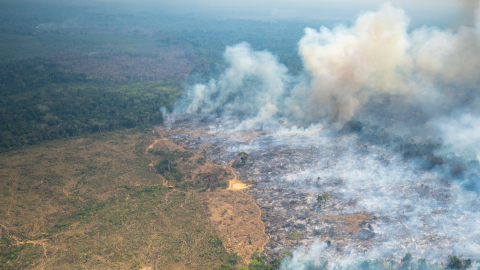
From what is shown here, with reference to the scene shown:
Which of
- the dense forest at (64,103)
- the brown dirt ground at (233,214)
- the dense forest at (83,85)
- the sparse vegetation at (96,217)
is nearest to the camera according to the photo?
the sparse vegetation at (96,217)

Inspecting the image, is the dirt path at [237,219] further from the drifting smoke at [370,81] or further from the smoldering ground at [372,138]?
the drifting smoke at [370,81]

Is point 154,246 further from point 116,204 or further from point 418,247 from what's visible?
point 418,247

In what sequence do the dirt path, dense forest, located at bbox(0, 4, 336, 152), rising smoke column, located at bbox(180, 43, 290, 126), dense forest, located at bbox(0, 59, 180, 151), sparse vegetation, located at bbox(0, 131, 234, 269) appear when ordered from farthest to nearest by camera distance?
1. rising smoke column, located at bbox(180, 43, 290, 126)
2. dense forest, located at bbox(0, 4, 336, 152)
3. dense forest, located at bbox(0, 59, 180, 151)
4. the dirt path
5. sparse vegetation, located at bbox(0, 131, 234, 269)

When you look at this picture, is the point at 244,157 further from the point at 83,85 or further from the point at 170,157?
the point at 83,85

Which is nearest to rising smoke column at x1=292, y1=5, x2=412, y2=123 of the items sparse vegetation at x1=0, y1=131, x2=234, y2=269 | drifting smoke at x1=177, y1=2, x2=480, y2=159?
drifting smoke at x1=177, y1=2, x2=480, y2=159

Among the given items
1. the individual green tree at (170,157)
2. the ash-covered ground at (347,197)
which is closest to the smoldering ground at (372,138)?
the ash-covered ground at (347,197)

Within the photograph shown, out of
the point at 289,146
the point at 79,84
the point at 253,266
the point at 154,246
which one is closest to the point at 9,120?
the point at 79,84

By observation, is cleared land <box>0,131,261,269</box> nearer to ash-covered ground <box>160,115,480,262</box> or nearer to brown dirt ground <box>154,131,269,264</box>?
brown dirt ground <box>154,131,269,264</box>
